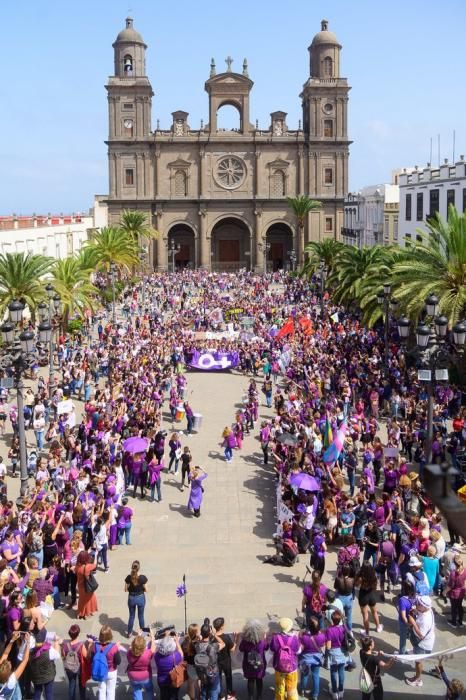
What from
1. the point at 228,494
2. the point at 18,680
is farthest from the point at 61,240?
the point at 18,680

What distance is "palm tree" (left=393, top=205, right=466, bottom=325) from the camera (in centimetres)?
2433

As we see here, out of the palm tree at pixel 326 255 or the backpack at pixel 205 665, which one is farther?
the palm tree at pixel 326 255

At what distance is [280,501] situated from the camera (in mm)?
15789

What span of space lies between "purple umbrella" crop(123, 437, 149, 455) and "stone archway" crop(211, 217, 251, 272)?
66222 millimetres

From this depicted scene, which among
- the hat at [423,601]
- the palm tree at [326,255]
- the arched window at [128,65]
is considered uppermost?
the arched window at [128,65]

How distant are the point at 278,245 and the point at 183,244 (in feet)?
33.9

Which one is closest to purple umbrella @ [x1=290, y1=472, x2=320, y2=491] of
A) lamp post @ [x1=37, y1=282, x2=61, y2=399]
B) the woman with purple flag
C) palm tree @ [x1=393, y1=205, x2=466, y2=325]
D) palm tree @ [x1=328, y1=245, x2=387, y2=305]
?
the woman with purple flag

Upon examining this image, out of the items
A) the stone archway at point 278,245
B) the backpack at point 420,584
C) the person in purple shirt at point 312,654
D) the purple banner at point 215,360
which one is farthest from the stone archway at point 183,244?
the person in purple shirt at point 312,654

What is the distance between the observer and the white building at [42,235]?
1911 inches

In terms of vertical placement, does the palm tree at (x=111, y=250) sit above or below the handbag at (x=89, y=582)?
above

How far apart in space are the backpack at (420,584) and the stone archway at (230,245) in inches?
2891

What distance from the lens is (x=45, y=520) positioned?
13547 millimetres

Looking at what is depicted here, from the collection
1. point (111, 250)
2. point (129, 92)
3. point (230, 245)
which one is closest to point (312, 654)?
point (111, 250)

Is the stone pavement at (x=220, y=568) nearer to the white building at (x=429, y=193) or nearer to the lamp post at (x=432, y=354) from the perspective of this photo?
the lamp post at (x=432, y=354)
